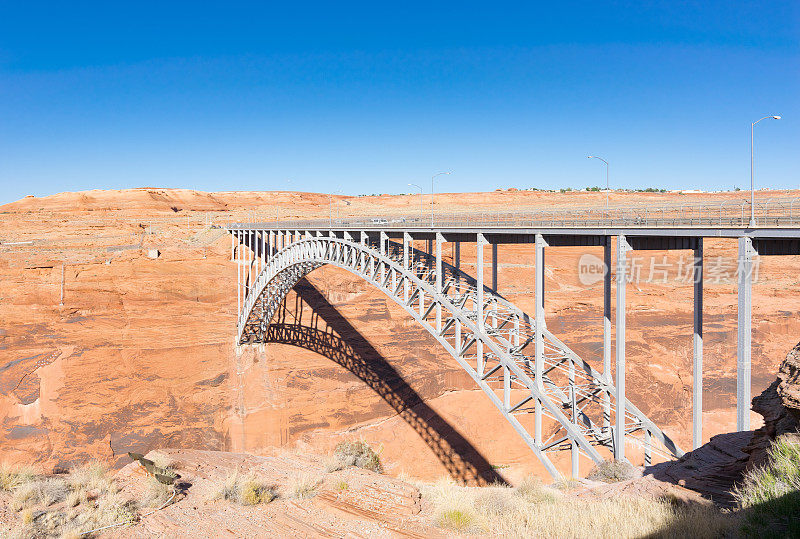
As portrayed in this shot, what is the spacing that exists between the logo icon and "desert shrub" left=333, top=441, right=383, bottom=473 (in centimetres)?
2160

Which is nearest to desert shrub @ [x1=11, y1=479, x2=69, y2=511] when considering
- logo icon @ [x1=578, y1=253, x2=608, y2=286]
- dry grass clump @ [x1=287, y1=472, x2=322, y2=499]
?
dry grass clump @ [x1=287, y1=472, x2=322, y2=499]

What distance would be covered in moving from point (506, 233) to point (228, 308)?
77.0ft

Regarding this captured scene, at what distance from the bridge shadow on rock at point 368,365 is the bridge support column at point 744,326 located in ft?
60.2

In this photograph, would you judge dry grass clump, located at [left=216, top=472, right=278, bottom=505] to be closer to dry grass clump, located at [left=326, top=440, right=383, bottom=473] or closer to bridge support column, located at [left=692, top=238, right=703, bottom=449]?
dry grass clump, located at [left=326, top=440, right=383, bottom=473]

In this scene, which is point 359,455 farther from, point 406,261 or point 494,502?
point 494,502

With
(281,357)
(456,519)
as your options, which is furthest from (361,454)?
(456,519)

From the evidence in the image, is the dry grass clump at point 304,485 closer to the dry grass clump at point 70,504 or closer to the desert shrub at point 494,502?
the dry grass clump at point 70,504

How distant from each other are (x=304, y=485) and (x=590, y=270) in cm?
3178

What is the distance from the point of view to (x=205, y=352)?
30.7m

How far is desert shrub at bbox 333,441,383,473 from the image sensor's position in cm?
2198

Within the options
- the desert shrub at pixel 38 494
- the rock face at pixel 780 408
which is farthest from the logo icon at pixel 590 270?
the desert shrub at pixel 38 494

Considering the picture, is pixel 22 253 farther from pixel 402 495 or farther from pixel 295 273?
pixel 402 495

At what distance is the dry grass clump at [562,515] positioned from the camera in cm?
709

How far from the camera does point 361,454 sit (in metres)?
24.1
